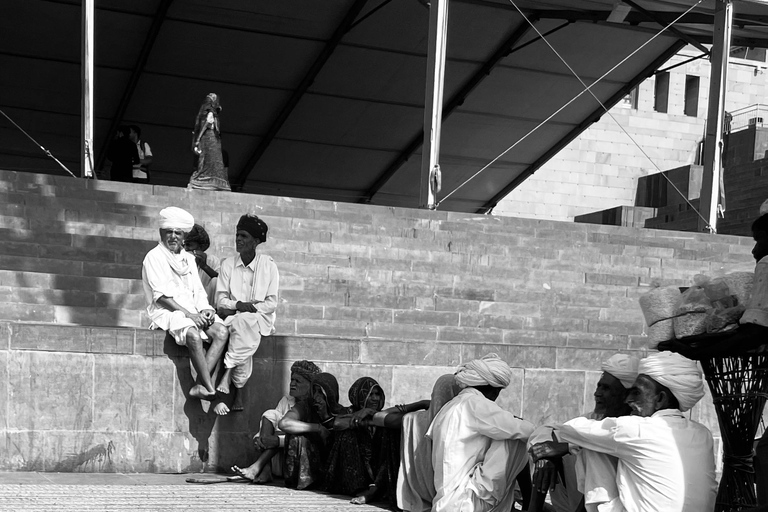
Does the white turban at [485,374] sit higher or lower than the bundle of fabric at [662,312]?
lower

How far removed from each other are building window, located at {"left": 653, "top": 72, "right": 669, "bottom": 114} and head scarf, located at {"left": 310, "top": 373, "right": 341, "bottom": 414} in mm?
27141

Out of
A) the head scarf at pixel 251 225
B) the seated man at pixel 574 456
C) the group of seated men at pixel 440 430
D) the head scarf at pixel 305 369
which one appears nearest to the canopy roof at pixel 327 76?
the group of seated men at pixel 440 430

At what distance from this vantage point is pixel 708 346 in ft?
15.9

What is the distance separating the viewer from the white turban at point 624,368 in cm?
566

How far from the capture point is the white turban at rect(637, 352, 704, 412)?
496 centimetres

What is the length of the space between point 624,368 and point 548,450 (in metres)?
0.67

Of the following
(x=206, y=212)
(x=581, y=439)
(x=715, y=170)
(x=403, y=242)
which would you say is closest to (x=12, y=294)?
(x=206, y=212)

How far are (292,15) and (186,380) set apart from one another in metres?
10.6

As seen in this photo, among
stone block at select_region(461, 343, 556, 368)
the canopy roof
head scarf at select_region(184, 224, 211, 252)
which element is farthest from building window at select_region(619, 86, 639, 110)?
stone block at select_region(461, 343, 556, 368)

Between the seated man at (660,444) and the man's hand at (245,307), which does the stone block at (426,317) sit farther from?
the seated man at (660,444)

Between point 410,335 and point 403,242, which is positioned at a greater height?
point 403,242

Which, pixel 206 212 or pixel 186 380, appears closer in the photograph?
pixel 186 380

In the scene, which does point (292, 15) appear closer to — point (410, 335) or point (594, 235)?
point (594, 235)

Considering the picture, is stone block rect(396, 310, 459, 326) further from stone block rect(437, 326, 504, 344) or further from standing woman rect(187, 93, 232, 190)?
standing woman rect(187, 93, 232, 190)
